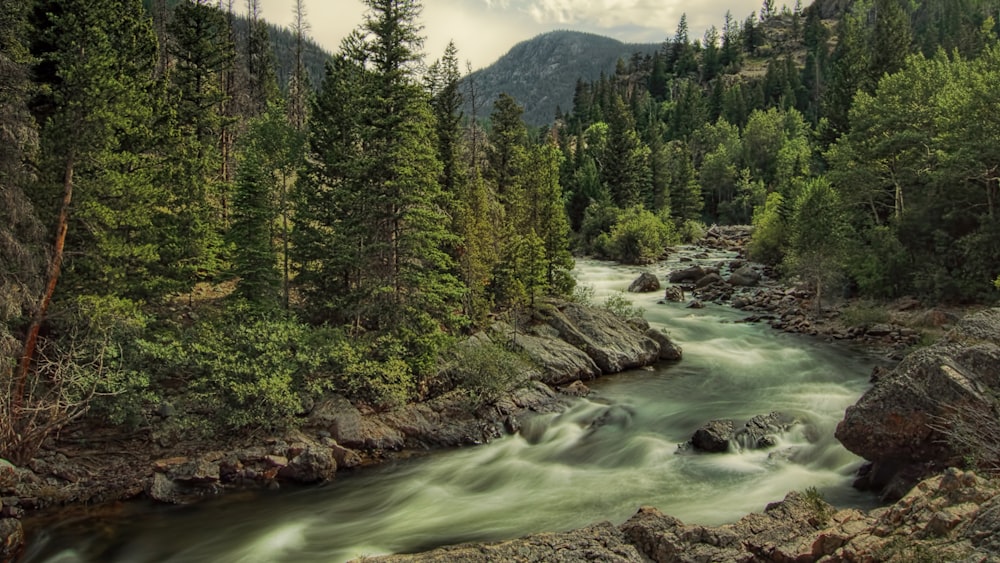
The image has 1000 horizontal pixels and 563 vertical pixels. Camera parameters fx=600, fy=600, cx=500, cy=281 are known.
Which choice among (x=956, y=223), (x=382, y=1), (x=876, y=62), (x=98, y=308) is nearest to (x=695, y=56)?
(x=876, y=62)

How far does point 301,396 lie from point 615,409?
441 inches

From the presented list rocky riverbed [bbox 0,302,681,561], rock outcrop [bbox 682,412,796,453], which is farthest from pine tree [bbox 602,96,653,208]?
rock outcrop [bbox 682,412,796,453]

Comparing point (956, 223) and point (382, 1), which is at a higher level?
point (382, 1)

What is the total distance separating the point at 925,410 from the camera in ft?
42.8

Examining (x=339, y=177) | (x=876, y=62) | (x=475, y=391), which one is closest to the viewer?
(x=475, y=391)

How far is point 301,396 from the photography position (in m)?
19.8

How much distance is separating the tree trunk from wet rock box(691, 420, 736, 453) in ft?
62.7

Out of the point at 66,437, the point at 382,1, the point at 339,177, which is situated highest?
the point at 382,1

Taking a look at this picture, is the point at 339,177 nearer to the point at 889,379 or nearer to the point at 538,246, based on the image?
the point at 538,246

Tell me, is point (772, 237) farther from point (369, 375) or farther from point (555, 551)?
point (555, 551)

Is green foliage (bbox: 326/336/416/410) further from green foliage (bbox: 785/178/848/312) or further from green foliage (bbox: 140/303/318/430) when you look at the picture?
green foliage (bbox: 785/178/848/312)

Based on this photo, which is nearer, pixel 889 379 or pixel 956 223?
pixel 889 379

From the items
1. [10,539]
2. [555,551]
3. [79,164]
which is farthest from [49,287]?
[555,551]

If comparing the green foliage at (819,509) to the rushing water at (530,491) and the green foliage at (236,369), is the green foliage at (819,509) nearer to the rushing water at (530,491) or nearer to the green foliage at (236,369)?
the rushing water at (530,491)
